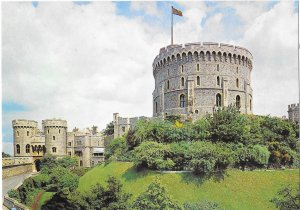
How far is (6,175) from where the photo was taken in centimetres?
3612

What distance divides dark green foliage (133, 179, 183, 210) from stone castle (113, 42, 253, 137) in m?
20.7

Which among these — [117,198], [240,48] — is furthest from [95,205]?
[240,48]

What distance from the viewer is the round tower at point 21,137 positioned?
48.8 metres

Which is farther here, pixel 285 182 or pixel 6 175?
pixel 6 175

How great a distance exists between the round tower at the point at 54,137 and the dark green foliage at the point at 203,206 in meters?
35.7

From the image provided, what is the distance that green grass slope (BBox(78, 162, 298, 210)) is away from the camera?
59.8 feet

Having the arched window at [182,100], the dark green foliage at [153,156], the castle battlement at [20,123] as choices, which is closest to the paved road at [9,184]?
the dark green foliage at [153,156]

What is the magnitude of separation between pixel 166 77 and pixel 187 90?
3.62 m

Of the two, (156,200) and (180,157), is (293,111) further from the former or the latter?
(156,200)

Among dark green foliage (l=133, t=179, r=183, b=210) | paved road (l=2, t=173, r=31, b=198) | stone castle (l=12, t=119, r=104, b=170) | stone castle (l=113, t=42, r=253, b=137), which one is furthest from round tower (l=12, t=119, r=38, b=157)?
dark green foliage (l=133, t=179, r=183, b=210)

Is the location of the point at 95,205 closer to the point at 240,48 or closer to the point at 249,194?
the point at 249,194

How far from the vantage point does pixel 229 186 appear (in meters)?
19.5

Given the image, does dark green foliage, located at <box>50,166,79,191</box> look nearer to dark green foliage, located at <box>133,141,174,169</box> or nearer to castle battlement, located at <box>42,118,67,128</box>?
dark green foliage, located at <box>133,141,174,169</box>

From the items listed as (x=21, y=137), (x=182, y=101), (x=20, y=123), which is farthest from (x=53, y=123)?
(x=182, y=101)
